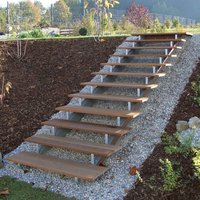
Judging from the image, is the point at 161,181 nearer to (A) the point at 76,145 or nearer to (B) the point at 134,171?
(B) the point at 134,171

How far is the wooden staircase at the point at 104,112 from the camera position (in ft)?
14.9

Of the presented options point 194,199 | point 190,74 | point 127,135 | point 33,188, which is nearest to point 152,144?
point 127,135

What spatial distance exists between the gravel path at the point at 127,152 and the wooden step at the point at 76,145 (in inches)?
7.9

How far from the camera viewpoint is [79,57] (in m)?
7.73

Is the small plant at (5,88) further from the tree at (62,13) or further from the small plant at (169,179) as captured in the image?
the tree at (62,13)

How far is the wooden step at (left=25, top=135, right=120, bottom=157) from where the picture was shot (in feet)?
14.8

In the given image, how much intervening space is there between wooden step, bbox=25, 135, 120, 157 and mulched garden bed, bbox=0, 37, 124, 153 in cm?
76

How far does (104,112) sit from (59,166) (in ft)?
3.70

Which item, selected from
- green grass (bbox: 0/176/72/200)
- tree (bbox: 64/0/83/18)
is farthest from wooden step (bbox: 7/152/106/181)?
tree (bbox: 64/0/83/18)

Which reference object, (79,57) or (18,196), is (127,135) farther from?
(79,57)

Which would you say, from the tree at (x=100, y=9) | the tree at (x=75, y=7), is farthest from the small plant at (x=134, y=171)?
the tree at (x=75, y=7)

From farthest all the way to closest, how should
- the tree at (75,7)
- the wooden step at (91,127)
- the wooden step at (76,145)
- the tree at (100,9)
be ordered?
the tree at (75,7)
the tree at (100,9)
the wooden step at (91,127)
the wooden step at (76,145)

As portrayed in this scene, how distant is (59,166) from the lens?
4.51 meters

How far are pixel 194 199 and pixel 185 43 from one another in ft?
14.7
